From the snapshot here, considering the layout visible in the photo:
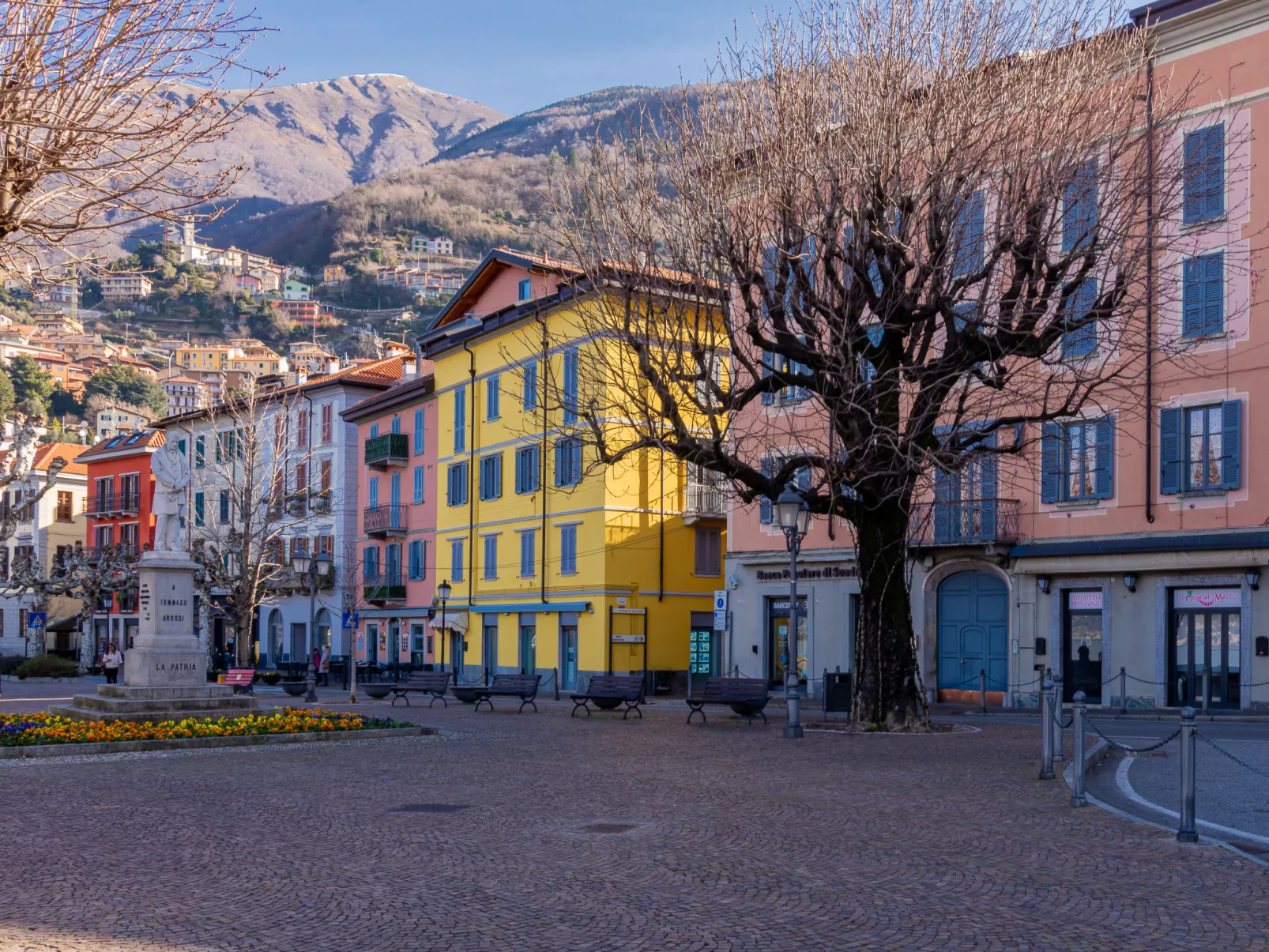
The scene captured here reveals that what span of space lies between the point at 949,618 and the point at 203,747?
792 inches

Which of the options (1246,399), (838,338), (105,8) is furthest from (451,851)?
(1246,399)

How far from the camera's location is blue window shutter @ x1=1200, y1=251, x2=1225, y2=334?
28.4 metres

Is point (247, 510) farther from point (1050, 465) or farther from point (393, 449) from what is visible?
point (1050, 465)

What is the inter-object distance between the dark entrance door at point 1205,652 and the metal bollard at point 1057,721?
43.4 ft

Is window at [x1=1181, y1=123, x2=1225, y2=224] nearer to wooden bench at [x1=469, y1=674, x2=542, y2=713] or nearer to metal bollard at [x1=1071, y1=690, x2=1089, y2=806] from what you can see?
wooden bench at [x1=469, y1=674, x2=542, y2=713]

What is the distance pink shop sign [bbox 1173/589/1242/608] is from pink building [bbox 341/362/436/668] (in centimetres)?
3082

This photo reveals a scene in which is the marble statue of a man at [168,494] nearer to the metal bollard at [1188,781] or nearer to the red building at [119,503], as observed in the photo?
the metal bollard at [1188,781]

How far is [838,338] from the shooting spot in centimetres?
2111

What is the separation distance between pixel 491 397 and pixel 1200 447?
27482 millimetres

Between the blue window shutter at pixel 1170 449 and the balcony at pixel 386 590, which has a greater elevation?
the blue window shutter at pixel 1170 449

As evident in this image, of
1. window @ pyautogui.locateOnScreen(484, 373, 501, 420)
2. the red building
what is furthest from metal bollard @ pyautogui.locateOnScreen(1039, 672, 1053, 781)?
the red building

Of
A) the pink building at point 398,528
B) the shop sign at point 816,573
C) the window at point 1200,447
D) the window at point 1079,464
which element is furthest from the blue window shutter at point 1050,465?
the pink building at point 398,528

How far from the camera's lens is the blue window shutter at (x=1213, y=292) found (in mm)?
28438

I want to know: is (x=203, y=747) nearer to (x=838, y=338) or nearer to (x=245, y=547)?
(x=838, y=338)
